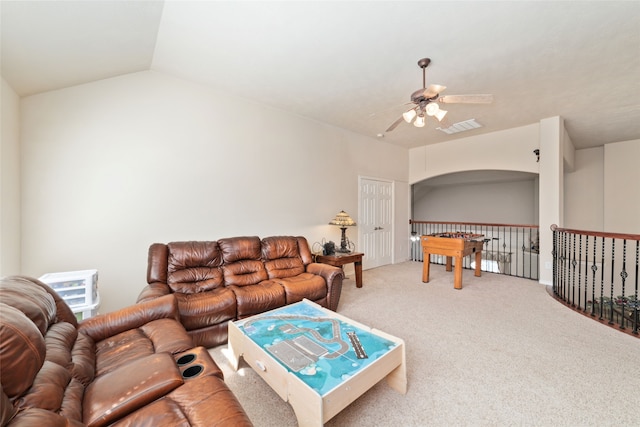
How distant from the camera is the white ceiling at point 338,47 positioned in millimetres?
1962

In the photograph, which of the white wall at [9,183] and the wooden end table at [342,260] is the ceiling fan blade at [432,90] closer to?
the wooden end table at [342,260]

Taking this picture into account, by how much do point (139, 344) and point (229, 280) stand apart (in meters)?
1.33

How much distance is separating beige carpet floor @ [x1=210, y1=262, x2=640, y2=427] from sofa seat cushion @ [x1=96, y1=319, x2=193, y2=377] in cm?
59

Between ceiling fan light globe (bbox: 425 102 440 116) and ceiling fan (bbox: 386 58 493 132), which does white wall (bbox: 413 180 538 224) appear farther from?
ceiling fan light globe (bbox: 425 102 440 116)

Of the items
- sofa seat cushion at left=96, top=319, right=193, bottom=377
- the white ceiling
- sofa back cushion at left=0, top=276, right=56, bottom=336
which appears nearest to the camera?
sofa back cushion at left=0, top=276, right=56, bottom=336

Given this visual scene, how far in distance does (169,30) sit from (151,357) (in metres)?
2.67

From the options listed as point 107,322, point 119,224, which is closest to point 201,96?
point 119,224

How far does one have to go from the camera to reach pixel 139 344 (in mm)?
1624

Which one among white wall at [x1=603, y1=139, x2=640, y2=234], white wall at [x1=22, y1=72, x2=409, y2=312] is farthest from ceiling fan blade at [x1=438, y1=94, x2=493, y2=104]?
white wall at [x1=603, y1=139, x2=640, y2=234]

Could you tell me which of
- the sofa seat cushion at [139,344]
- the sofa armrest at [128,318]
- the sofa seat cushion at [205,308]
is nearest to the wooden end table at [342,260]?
the sofa seat cushion at [205,308]

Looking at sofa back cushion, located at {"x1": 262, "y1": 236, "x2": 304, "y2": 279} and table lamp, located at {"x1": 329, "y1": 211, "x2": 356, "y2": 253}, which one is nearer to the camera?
sofa back cushion, located at {"x1": 262, "y1": 236, "x2": 304, "y2": 279}

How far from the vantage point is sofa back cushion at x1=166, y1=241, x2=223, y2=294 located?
270cm

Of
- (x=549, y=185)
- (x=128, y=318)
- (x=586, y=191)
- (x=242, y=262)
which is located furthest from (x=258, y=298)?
(x=586, y=191)

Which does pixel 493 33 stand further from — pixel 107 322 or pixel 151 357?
pixel 107 322
